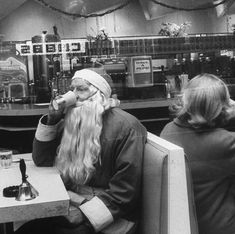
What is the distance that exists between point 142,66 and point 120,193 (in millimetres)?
1172

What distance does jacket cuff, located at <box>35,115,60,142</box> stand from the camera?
64.6 inches

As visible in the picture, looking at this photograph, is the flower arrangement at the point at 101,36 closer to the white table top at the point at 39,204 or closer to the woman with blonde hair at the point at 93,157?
the woman with blonde hair at the point at 93,157

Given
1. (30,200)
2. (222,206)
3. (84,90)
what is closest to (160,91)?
(84,90)

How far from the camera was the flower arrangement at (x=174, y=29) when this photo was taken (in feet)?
7.08

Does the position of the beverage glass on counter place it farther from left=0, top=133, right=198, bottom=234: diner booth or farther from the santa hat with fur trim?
left=0, top=133, right=198, bottom=234: diner booth

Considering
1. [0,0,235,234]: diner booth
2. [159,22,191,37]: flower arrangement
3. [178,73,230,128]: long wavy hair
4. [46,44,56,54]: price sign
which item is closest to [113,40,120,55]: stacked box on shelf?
[0,0,235,234]: diner booth

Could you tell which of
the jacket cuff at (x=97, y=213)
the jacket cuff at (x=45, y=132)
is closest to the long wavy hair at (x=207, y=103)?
the jacket cuff at (x=97, y=213)

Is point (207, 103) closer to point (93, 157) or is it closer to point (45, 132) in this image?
point (93, 157)

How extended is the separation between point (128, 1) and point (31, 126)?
3.00 feet

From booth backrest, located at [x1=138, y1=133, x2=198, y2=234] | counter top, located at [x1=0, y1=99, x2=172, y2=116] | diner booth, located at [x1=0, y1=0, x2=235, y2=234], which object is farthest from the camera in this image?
counter top, located at [x1=0, y1=99, x2=172, y2=116]

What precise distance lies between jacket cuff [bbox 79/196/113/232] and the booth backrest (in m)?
0.17

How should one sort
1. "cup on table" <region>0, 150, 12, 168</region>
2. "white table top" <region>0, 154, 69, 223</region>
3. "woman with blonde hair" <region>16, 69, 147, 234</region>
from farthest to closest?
"cup on table" <region>0, 150, 12, 168</region> → "woman with blonde hair" <region>16, 69, 147, 234</region> → "white table top" <region>0, 154, 69, 223</region>

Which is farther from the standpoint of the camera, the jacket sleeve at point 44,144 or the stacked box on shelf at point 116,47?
the stacked box on shelf at point 116,47

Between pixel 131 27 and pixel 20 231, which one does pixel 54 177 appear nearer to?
pixel 20 231
